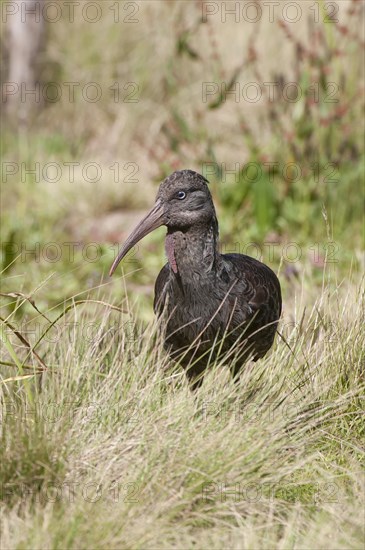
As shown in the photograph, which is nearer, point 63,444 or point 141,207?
point 63,444

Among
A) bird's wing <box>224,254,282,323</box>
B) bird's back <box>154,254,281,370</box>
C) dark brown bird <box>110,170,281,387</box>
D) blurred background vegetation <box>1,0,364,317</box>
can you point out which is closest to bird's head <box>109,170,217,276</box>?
dark brown bird <box>110,170,281,387</box>

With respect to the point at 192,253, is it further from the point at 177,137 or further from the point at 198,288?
the point at 177,137

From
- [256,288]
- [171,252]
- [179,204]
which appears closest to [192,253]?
[171,252]

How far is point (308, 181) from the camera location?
332 inches

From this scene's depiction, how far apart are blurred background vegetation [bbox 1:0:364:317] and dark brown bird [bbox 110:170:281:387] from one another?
1.03m

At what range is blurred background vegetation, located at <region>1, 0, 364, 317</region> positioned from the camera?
8.20m

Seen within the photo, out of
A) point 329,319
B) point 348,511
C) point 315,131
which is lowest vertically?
point 348,511

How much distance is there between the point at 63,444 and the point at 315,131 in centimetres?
504

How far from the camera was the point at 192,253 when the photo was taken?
15.9 feet

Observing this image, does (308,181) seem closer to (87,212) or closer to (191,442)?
(87,212)

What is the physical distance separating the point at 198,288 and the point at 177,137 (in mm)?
4729

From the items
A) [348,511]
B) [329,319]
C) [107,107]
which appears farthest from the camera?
[107,107]

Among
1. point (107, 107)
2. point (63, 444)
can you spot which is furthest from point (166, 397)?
point (107, 107)

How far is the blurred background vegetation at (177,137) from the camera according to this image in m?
8.20
